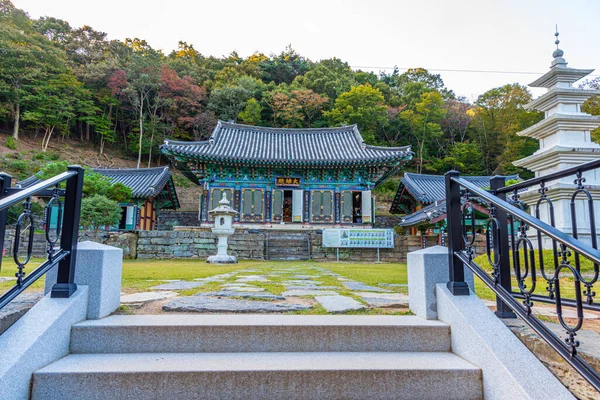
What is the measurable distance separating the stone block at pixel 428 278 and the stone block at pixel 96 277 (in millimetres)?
2312

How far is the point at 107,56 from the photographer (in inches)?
1237

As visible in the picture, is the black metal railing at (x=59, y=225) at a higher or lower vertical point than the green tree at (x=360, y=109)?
lower

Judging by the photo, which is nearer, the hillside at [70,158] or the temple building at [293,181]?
the temple building at [293,181]

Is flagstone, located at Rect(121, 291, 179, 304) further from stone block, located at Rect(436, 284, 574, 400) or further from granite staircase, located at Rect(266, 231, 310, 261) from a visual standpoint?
granite staircase, located at Rect(266, 231, 310, 261)

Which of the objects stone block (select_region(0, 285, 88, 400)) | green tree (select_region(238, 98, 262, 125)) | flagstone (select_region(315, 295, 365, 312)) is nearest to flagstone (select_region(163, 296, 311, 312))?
flagstone (select_region(315, 295, 365, 312))

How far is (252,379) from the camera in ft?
5.95

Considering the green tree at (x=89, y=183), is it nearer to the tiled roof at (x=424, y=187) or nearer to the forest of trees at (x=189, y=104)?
the tiled roof at (x=424, y=187)

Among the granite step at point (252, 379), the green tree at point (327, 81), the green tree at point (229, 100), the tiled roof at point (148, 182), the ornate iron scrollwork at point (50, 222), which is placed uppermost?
the green tree at point (327, 81)

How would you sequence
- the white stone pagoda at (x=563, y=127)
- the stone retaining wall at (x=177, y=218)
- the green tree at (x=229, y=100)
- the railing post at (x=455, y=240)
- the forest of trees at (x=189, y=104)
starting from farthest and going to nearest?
the green tree at (x=229, y=100), the forest of trees at (x=189, y=104), the stone retaining wall at (x=177, y=218), the white stone pagoda at (x=563, y=127), the railing post at (x=455, y=240)

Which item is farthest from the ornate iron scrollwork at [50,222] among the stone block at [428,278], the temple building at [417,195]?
the temple building at [417,195]

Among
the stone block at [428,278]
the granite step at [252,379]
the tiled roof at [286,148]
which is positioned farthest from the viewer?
the tiled roof at [286,148]

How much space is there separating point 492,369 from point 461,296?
610 millimetres

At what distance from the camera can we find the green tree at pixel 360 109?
28.3 m

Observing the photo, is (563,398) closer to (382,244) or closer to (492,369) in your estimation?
(492,369)
